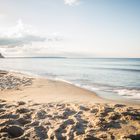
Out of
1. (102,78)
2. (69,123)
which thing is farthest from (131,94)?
(102,78)

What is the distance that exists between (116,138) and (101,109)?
2372 mm

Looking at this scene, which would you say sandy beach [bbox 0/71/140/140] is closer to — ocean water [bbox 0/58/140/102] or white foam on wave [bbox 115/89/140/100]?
ocean water [bbox 0/58/140/102]

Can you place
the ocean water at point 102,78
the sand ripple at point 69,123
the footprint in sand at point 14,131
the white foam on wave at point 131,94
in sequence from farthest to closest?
the ocean water at point 102,78, the white foam on wave at point 131,94, the footprint in sand at point 14,131, the sand ripple at point 69,123

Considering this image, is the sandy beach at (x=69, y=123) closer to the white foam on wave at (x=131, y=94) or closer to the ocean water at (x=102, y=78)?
the ocean water at (x=102, y=78)

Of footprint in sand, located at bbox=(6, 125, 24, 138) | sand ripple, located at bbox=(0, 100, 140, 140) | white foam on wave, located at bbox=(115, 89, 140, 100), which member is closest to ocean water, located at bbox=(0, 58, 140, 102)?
white foam on wave, located at bbox=(115, 89, 140, 100)

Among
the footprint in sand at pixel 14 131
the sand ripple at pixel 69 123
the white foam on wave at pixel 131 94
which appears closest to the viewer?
the sand ripple at pixel 69 123

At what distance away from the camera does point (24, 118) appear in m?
6.32

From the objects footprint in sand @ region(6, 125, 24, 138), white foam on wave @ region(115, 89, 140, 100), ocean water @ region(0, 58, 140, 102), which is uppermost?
footprint in sand @ region(6, 125, 24, 138)

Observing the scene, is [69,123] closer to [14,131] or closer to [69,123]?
[69,123]

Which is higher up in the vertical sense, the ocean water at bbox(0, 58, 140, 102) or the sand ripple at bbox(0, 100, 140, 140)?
the sand ripple at bbox(0, 100, 140, 140)

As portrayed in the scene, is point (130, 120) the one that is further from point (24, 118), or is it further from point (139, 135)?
point (24, 118)

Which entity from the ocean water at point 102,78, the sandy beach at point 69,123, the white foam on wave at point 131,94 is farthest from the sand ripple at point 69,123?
the white foam on wave at point 131,94

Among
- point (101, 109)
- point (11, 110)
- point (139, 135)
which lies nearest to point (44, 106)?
point (11, 110)

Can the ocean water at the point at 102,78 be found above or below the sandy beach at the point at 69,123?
below
